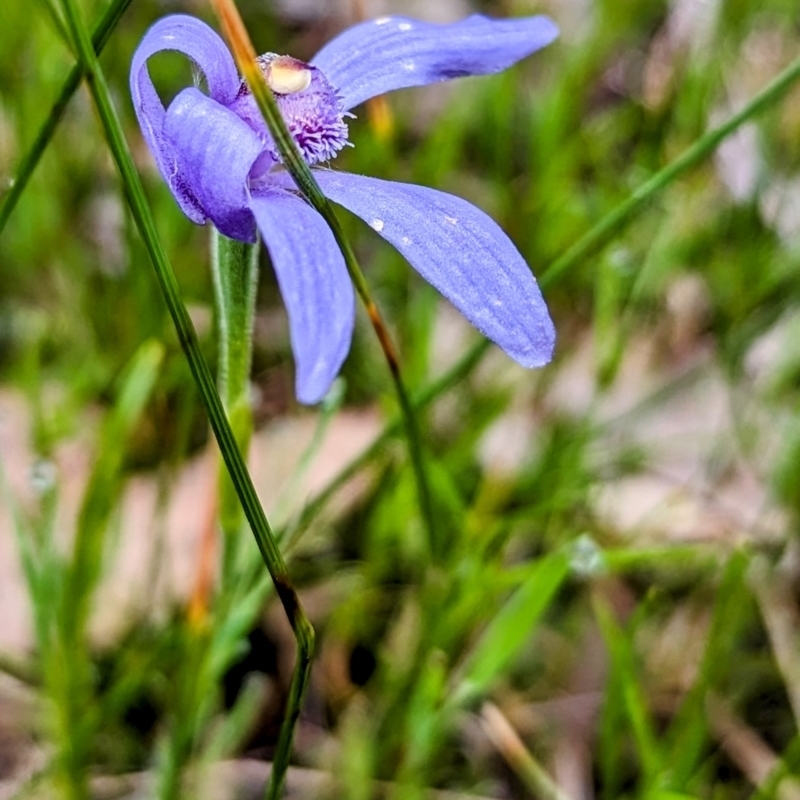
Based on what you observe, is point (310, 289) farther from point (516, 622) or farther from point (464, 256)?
point (516, 622)

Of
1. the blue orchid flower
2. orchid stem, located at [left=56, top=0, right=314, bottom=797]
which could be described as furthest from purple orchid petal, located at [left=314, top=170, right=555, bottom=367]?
orchid stem, located at [left=56, top=0, right=314, bottom=797]

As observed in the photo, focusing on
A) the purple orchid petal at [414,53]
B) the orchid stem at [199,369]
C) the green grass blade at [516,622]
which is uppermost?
the purple orchid petal at [414,53]

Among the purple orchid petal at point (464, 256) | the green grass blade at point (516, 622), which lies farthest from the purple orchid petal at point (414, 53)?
the green grass blade at point (516, 622)

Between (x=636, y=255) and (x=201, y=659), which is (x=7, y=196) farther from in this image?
(x=636, y=255)

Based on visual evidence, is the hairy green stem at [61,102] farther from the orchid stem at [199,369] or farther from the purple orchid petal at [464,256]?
the purple orchid petal at [464,256]

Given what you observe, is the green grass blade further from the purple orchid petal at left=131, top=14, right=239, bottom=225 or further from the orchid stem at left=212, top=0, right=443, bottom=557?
the purple orchid petal at left=131, top=14, right=239, bottom=225

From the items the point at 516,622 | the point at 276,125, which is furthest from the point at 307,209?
the point at 516,622
